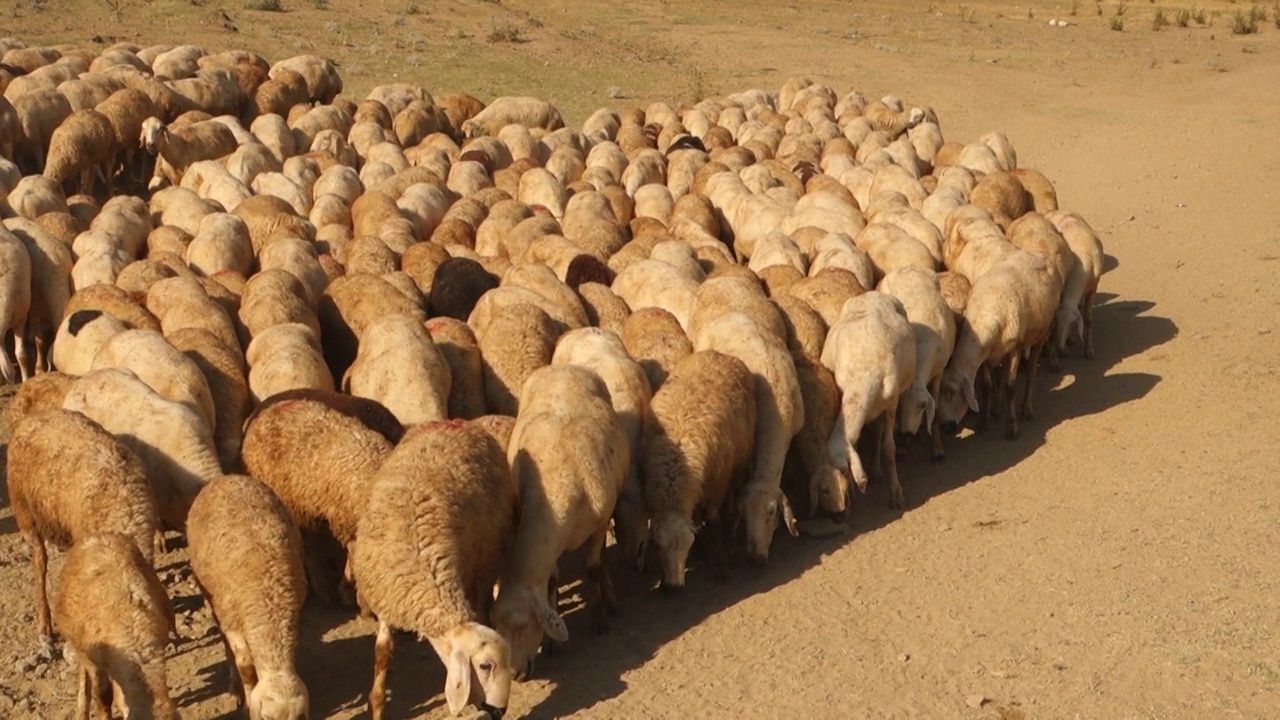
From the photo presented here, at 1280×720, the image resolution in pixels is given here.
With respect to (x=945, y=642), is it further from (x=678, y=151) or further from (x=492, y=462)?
(x=678, y=151)

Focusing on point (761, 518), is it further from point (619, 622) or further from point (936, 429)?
point (936, 429)

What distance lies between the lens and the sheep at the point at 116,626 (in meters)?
6.40

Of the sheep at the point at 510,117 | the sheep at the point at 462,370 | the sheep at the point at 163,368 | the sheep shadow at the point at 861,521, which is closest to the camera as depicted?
the sheep shadow at the point at 861,521

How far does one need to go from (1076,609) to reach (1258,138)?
59.3 ft

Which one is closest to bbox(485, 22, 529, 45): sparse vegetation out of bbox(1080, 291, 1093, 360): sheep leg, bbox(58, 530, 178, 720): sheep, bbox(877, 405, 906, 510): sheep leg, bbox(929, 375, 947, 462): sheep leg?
bbox(1080, 291, 1093, 360): sheep leg

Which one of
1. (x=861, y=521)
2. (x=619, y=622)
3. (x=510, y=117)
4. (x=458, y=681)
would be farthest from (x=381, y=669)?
(x=510, y=117)

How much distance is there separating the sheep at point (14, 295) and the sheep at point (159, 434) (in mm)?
3022

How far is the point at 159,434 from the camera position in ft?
26.5

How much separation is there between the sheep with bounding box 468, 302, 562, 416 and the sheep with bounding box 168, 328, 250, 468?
1.78m

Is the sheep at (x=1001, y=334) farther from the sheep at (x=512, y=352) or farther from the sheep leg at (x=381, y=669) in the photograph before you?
the sheep leg at (x=381, y=669)

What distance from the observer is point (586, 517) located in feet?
25.7

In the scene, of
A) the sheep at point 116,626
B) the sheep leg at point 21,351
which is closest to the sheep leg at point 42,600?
the sheep at point 116,626

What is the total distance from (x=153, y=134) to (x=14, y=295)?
5.44m

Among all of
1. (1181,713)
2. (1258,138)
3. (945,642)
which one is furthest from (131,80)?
(1258,138)
